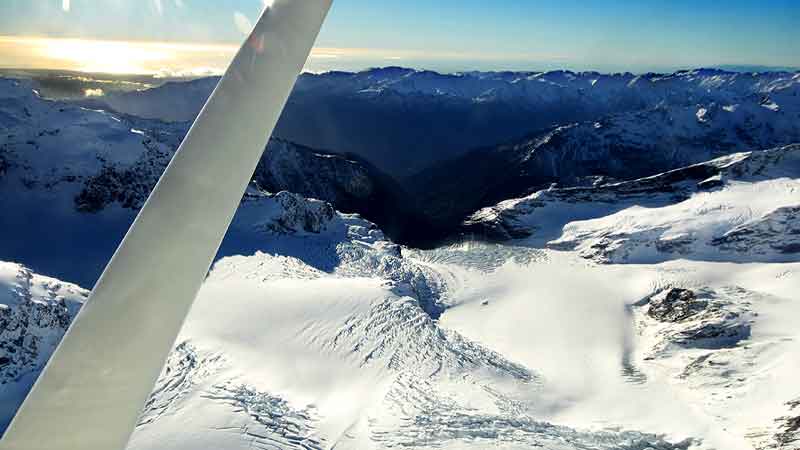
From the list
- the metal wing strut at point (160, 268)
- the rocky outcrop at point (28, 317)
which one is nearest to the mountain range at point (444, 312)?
the rocky outcrop at point (28, 317)

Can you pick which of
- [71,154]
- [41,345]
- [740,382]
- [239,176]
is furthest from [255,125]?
[71,154]

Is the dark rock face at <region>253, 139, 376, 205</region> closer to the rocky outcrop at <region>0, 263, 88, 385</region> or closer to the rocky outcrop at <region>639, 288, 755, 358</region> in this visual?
the rocky outcrop at <region>639, 288, 755, 358</region>

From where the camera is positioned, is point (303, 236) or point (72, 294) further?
point (303, 236)

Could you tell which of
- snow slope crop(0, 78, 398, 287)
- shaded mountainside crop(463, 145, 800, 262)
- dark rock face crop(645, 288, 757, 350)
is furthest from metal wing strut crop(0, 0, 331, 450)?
shaded mountainside crop(463, 145, 800, 262)

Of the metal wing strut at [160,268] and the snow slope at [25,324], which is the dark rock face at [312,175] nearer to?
the snow slope at [25,324]

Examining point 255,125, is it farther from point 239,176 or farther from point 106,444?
point 106,444

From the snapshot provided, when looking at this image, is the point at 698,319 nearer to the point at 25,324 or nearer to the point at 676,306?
the point at 676,306
